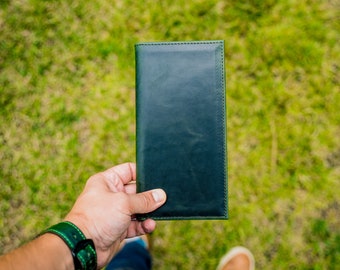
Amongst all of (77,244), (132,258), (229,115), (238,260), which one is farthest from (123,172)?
(238,260)

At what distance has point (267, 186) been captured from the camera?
2.82 meters

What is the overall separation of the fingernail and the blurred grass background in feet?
2.54

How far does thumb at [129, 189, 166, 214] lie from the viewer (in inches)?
82.4

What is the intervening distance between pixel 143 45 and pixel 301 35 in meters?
1.44

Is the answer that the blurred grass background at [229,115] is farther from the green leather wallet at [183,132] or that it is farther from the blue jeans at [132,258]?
the green leather wallet at [183,132]

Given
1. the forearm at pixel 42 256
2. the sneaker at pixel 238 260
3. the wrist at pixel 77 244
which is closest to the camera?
the forearm at pixel 42 256

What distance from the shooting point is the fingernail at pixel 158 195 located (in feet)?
7.04

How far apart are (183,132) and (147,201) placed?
458mm

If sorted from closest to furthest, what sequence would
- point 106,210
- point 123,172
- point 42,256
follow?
1. point 42,256
2. point 106,210
3. point 123,172

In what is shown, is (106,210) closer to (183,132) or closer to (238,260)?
(183,132)

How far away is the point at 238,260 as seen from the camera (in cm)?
274

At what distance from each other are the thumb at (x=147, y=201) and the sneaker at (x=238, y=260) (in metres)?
0.95

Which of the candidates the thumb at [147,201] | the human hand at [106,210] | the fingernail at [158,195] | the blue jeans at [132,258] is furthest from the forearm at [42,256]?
the blue jeans at [132,258]

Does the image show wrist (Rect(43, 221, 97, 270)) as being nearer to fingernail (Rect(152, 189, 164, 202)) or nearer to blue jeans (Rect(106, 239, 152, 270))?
fingernail (Rect(152, 189, 164, 202))
